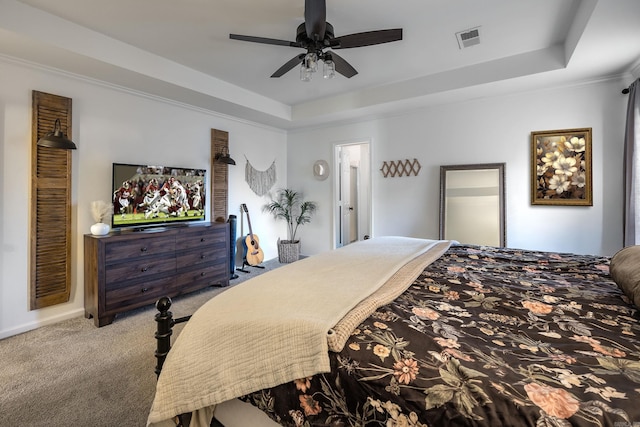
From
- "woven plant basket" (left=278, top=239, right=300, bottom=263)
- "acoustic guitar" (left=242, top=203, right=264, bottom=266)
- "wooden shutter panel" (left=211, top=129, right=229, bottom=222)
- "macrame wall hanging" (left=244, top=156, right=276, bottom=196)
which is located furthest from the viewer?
"woven plant basket" (left=278, top=239, right=300, bottom=263)

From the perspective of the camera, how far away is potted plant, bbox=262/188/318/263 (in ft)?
16.7

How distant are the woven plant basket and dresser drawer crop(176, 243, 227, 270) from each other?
4.75ft

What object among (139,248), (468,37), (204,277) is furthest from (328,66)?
(204,277)

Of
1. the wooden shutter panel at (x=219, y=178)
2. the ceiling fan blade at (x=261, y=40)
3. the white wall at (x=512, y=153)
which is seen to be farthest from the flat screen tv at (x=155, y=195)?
the white wall at (x=512, y=153)

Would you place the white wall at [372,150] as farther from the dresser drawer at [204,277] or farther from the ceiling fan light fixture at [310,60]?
the ceiling fan light fixture at [310,60]

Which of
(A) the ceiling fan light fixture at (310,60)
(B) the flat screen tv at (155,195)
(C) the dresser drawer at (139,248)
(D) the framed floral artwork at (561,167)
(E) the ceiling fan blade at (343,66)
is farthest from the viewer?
(D) the framed floral artwork at (561,167)

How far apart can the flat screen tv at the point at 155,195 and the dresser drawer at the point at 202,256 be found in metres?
0.50

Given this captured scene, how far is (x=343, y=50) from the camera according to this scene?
2.90 meters

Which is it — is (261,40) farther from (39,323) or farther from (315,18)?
(39,323)

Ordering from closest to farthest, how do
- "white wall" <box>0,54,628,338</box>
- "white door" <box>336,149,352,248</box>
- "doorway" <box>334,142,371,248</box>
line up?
"white wall" <box>0,54,628,338</box> < "white door" <box>336,149,352,248</box> < "doorway" <box>334,142,371,248</box>

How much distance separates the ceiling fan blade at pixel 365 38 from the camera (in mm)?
2010

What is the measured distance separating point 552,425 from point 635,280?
1.03 m

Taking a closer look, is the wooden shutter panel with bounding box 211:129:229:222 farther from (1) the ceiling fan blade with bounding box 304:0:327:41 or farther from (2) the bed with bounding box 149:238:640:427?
(2) the bed with bounding box 149:238:640:427

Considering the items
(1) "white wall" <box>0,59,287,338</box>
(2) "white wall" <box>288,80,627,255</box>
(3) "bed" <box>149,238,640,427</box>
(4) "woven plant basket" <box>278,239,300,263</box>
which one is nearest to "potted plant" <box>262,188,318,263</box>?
(4) "woven plant basket" <box>278,239,300,263</box>
